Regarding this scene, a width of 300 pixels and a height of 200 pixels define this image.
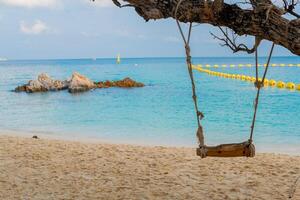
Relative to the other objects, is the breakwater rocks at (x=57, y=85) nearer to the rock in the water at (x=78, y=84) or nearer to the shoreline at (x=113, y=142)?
the rock in the water at (x=78, y=84)

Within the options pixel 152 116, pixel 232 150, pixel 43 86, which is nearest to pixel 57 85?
pixel 43 86

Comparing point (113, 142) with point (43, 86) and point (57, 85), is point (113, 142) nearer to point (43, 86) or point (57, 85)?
point (43, 86)

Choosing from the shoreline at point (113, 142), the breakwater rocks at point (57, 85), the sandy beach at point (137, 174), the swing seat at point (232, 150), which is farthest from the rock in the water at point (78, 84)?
the swing seat at point (232, 150)

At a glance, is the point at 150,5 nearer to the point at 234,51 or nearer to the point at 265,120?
the point at 234,51

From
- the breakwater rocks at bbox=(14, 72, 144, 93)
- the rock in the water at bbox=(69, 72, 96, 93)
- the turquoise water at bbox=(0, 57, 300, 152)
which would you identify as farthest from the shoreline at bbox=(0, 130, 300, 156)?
the breakwater rocks at bbox=(14, 72, 144, 93)

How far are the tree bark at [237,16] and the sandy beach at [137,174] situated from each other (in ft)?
7.38

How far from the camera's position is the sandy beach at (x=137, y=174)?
4.99m

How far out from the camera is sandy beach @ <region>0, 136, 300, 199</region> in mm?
4992

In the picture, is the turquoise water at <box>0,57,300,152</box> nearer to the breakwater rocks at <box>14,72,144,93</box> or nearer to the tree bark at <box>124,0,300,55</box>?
the breakwater rocks at <box>14,72,144,93</box>

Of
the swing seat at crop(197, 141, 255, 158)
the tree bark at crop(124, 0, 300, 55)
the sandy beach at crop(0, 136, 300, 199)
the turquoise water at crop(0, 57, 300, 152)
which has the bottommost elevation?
the turquoise water at crop(0, 57, 300, 152)

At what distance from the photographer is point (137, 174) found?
587 cm

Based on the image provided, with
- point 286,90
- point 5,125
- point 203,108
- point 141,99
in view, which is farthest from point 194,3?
point 286,90

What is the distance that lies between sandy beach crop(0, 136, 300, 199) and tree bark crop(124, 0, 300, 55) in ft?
7.38

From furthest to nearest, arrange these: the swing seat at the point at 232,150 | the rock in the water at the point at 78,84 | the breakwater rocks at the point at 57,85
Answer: the breakwater rocks at the point at 57,85 < the rock in the water at the point at 78,84 < the swing seat at the point at 232,150
